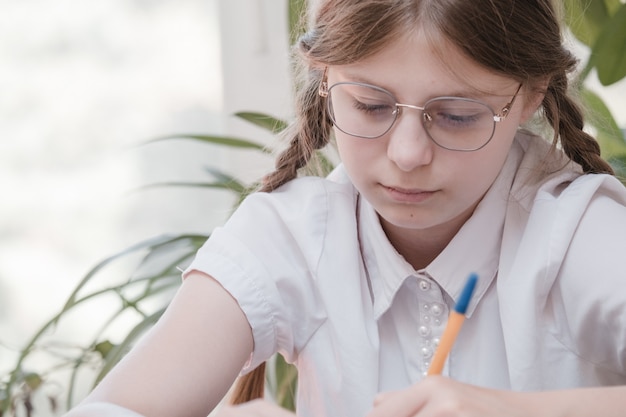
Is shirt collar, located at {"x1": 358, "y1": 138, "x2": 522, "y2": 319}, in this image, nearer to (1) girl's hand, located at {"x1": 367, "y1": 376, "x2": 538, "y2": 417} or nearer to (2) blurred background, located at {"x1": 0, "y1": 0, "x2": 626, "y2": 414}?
(1) girl's hand, located at {"x1": 367, "y1": 376, "x2": 538, "y2": 417}

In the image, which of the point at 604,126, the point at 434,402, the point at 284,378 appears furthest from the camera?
the point at 284,378

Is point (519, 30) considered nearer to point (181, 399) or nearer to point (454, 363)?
point (454, 363)

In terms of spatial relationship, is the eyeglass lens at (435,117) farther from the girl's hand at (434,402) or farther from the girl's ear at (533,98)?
the girl's hand at (434,402)

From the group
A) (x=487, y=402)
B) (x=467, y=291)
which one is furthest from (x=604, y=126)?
(x=467, y=291)

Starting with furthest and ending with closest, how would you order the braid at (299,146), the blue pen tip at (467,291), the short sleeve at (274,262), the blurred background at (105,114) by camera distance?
the blurred background at (105,114), the braid at (299,146), the short sleeve at (274,262), the blue pen tip at (467,291)

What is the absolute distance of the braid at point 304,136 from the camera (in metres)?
1.11

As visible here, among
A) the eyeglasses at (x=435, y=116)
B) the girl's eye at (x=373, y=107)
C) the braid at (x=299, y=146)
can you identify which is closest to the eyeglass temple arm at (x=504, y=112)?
the eyeglasses at (x=435, y=116)

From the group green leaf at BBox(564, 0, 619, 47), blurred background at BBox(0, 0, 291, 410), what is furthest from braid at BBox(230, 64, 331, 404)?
blurred background at BBox(0, 0, 291, 410)

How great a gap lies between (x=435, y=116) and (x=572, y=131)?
9.2 inches

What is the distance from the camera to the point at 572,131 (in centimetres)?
106

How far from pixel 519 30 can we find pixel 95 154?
4.92 feet

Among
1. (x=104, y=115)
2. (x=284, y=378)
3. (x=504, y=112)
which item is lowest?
(x=284, y=378)

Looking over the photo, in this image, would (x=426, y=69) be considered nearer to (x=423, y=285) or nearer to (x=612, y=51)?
(x=423, y=285)

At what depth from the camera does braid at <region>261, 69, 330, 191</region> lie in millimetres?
1113
